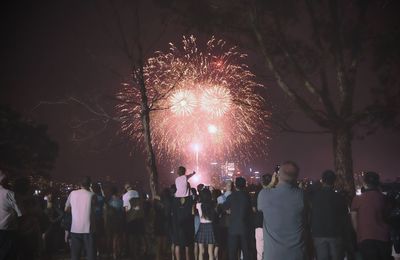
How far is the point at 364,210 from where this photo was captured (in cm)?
788

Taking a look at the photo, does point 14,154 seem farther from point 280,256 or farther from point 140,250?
point 280,256

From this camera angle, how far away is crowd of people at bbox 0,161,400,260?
20.5ft

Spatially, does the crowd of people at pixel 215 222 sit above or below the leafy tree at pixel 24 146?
below

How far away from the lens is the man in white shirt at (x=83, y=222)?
10023 millimetres

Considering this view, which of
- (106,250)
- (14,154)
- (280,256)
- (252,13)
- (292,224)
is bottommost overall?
(106,250)

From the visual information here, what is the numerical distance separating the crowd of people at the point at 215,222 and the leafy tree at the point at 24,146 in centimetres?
2735

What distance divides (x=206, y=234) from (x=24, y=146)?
113 ft

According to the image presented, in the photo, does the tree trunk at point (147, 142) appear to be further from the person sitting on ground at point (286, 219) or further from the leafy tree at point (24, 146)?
the leafy tree at point (24, 146)

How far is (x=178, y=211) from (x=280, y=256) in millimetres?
6325

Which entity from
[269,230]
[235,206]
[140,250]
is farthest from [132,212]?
[269,230]

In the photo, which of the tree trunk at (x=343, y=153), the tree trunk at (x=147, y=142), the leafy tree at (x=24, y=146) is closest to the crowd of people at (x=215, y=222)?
the tree trunk at (x=343, y=153)

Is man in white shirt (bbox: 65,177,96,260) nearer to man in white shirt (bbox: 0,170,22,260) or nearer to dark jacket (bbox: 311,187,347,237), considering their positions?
man in white shirt (bbox: 0,170,22,260)

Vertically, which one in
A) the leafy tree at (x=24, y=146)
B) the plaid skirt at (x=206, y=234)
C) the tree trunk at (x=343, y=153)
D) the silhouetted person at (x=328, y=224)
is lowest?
the plaid skirt at (x=206, y=234)

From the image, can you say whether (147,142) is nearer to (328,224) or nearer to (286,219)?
(328,224)
